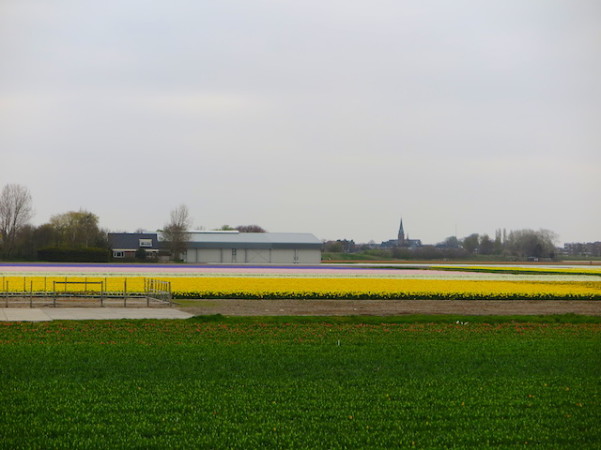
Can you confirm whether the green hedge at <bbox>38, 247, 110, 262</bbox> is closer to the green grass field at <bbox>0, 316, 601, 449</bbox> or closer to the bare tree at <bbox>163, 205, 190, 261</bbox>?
the bare tree at <bbox>163, 205, 190, 261</bbox>

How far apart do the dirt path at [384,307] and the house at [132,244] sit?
76.4 meters

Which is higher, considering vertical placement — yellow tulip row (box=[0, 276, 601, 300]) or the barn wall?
the barn wall

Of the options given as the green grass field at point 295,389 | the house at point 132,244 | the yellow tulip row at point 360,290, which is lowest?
the green grass field at point 295,389

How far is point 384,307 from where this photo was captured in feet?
105

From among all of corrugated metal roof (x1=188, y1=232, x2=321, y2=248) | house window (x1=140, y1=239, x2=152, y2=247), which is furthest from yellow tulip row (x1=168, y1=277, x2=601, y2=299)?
house window (x1=140, y1=239, x2=152, y2=247)

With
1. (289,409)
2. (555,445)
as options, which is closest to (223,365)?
(289,409)

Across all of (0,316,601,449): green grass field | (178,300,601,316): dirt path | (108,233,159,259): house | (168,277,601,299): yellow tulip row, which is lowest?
(0,316,601,449): green grass field

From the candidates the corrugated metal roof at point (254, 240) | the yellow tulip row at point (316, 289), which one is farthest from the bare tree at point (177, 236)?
the yellow tulip row at point (316, 289)

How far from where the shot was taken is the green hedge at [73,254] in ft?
317

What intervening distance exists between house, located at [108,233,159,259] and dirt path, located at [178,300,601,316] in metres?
76.4

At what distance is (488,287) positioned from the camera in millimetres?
44156

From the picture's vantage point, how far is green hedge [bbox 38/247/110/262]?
3809 inches

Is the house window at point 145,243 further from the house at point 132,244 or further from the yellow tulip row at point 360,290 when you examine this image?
the yellow tulip row at point 360,290

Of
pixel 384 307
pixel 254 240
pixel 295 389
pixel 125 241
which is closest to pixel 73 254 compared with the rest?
pixel 125 241
